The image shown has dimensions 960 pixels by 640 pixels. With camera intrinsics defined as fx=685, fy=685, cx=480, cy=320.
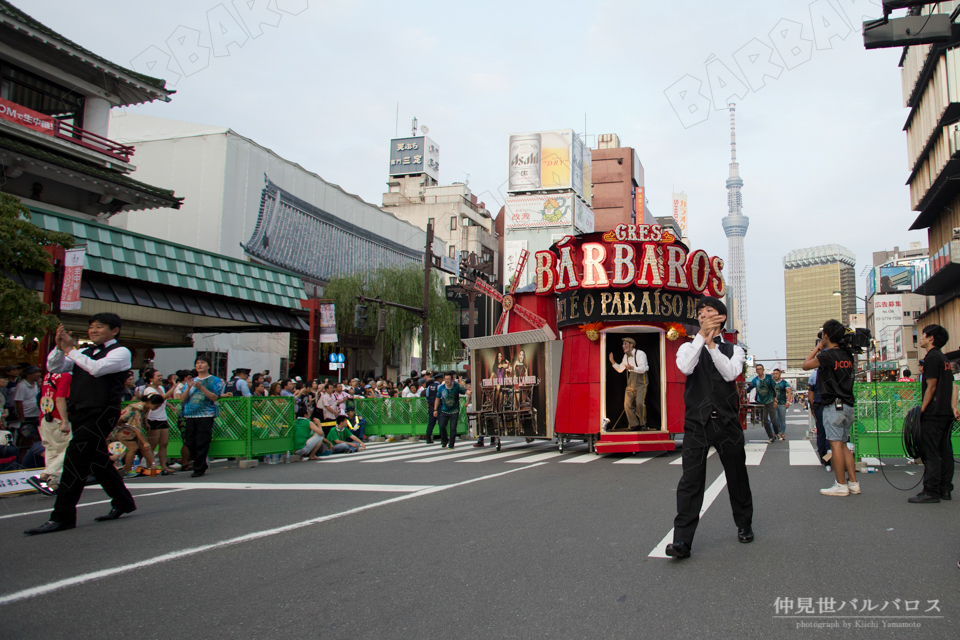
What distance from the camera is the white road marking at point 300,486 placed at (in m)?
8.52

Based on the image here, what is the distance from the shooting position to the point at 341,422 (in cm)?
1619

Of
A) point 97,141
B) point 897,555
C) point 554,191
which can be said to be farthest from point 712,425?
point 554,191

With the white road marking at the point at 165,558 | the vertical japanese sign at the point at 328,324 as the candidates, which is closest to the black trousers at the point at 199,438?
the white road marking at the point at 165,558

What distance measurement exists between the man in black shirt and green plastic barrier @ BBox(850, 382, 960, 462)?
2854 mm

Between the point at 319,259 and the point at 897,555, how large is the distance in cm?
4009

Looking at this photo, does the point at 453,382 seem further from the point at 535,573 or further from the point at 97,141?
the point at 97,141

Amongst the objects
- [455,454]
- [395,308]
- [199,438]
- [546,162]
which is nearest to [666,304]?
[455,454]

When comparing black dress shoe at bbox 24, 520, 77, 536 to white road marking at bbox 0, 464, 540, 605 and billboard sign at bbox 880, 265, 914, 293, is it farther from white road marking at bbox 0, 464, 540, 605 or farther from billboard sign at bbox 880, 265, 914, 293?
billboard sign at bbox 880, 265, 914, 293

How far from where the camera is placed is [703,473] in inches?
191

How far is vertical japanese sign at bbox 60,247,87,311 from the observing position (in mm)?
12961

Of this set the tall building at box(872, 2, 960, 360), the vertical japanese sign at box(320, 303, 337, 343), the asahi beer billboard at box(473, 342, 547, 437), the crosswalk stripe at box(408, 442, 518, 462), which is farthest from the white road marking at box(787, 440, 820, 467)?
the tall building at box(872, 2, 960, 360)

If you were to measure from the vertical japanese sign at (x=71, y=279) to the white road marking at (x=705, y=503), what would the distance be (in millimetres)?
10629

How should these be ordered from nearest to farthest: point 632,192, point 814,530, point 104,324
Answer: point 814,530
point 104,324
point 632,192

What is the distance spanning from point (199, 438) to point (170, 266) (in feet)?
41.2
